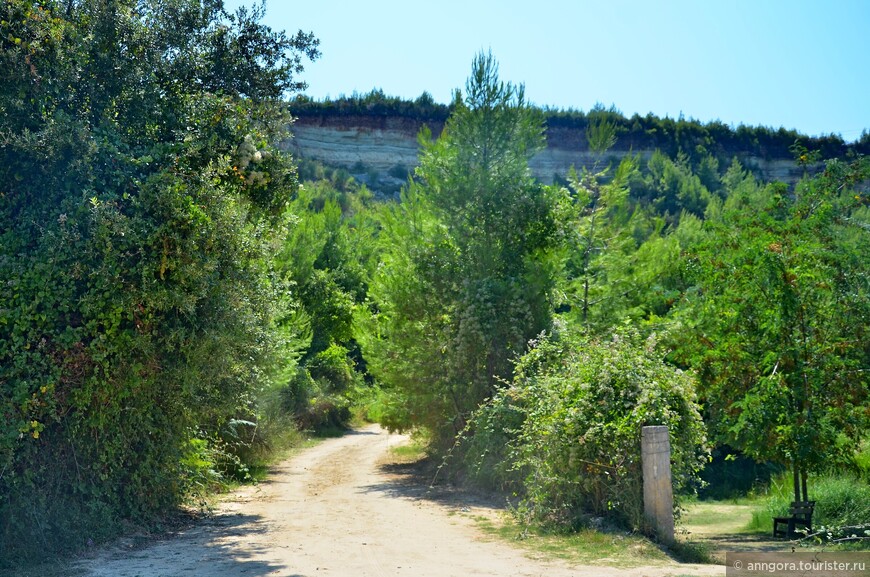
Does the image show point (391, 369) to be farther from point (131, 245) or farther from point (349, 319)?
point (349, 319)

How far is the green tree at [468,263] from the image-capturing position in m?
16.9

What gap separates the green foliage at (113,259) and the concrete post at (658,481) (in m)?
5.58

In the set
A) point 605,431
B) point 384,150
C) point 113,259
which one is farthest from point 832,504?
point 384,150

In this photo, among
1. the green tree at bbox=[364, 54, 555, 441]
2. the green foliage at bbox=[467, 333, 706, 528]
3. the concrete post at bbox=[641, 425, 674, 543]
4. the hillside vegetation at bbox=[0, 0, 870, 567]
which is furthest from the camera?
the green tree at bbox=[364, 54, 555, 441]

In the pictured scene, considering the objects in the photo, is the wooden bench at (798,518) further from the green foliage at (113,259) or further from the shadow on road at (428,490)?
the green foliage at (113,259)

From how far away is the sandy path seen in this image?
8.77 m

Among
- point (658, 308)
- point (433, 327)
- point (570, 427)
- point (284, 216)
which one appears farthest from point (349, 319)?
point (570, 427)

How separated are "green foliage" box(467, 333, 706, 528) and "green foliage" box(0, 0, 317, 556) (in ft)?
15.0

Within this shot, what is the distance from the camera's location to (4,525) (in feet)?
31.4

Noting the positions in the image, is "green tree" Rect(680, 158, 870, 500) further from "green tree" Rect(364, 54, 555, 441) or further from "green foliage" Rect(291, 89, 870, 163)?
"green foliage" Rect(291, 89, 870, 163)

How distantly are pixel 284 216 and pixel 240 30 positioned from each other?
9.93 feet

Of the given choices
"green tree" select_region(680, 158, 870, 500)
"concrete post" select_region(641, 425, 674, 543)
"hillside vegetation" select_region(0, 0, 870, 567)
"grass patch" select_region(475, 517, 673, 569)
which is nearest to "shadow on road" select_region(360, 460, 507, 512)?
"hillside vegetation" select_region(0, 0, 870, 567)

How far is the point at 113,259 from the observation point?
9578mm

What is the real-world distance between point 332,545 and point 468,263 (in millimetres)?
8254
